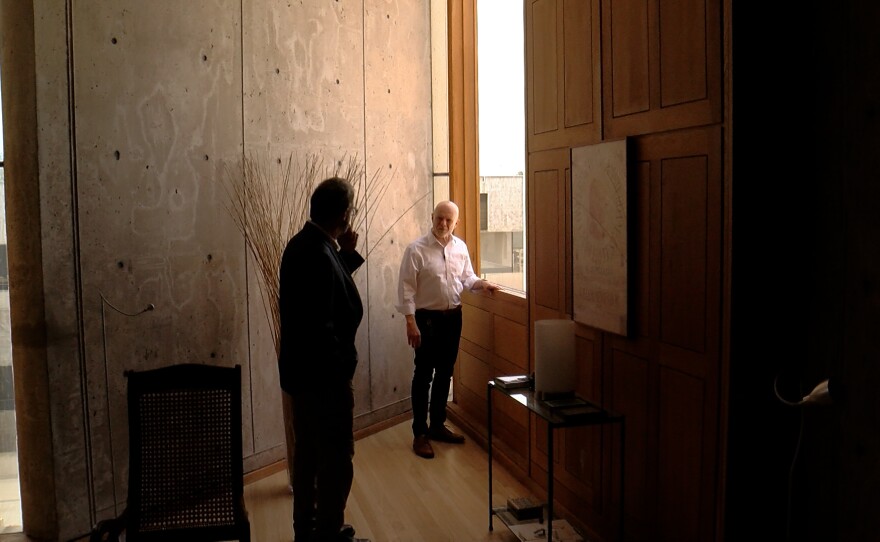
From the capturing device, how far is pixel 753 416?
8.19ft

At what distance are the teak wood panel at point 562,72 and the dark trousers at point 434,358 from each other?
4.40 feet

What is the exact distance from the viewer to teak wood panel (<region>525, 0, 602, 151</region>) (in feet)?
10.7

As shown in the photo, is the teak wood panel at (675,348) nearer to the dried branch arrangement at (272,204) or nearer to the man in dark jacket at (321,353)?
the man in dark jacket at (321,353)

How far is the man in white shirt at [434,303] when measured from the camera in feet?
15.2

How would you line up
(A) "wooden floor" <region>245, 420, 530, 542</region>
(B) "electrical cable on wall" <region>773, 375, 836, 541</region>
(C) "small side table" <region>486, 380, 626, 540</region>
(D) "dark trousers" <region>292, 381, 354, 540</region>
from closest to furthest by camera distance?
1. (B) "electrical cable on wall" <region>773, 375, 836, 541</region>
2. (C) "small side table" <region>486, 380, 626, 540</region>
3. (D) "dark trousers" <region>292, 381, 354, 540</region>
4. (A) "wooden floor" <region>245, 420, 530, 542</region>

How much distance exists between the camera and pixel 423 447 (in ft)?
15.2

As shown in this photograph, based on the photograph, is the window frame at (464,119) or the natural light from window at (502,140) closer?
the natural light from window at (502,140)

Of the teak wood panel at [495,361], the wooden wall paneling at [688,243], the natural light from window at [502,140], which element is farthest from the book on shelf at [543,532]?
the natural light from window at [502,140]

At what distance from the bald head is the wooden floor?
53.1 inches

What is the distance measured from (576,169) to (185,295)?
2073mm

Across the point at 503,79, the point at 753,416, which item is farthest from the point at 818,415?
the point at 503,79

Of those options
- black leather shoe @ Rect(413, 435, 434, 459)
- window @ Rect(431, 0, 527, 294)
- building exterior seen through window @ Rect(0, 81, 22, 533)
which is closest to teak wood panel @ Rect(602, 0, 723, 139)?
window @ Rect(431, 0, 527, 294)

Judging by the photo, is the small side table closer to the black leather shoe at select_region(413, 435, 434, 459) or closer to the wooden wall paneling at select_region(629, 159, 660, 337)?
the wooden wall paneling at select_region(629, 159, 660, 337)

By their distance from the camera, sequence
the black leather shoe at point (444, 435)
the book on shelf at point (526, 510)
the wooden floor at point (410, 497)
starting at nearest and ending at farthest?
1. the book on shelf at point (526, 510)
2. the wooden floor at point (410, 497)
3. the black leather shoe at point (444, 435)
